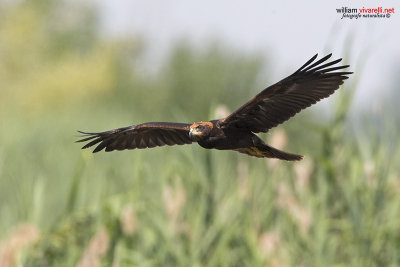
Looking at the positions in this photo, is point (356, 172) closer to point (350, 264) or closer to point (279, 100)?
point (350, 264)

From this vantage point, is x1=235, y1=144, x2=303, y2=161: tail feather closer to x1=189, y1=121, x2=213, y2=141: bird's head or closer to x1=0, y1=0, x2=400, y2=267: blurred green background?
x1=189, y1=121, x2=213, y2=141: bird's head

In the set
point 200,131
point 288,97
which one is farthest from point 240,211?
point 200,131

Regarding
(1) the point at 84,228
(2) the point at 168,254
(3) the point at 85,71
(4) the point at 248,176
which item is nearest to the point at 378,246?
(4) the point at 248,176

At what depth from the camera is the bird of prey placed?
242 cm

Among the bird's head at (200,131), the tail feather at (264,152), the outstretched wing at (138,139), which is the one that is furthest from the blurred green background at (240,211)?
the bird's head at (200,131)

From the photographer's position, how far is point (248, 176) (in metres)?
4.71

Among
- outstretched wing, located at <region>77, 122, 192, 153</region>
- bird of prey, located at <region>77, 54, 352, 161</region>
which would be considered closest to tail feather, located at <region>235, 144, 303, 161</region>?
bird of prey, located at <region>77, 54, 352, 161</region>

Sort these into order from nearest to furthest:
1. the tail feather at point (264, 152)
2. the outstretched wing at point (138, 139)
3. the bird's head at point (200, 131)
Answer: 1. the bird's head at point (200, 131)
2. the tail feather at point (264, 152)
3. the outstretched wing at point (138, 139)

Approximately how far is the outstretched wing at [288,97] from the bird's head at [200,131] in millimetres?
81

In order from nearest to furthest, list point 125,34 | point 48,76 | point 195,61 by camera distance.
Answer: point 195,61
point 48,76
point 125,34

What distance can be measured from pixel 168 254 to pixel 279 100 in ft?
4.98

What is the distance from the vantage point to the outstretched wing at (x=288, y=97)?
251 cm


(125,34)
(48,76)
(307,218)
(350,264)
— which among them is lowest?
(350,264)

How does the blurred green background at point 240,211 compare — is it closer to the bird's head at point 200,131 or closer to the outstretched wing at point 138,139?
the outstretched wing at point 138,139
